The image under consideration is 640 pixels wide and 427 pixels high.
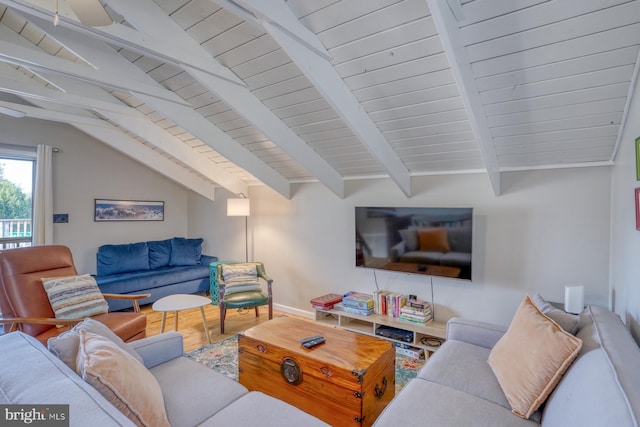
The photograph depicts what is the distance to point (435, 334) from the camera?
9.32 feet

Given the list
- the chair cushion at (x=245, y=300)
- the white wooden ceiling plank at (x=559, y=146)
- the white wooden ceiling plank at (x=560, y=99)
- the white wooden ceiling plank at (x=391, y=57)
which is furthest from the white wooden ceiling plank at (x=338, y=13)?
the chair cushion at (x=245, y=300)

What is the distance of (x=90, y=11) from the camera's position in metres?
1.48

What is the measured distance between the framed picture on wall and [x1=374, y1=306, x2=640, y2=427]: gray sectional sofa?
493 centimetres

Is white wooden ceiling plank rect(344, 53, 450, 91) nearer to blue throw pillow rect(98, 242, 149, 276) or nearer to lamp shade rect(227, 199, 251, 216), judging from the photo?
lamp shade rect(227, 199, 251, 216)

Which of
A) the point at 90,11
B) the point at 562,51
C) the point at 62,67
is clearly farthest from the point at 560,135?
the point at 62,67

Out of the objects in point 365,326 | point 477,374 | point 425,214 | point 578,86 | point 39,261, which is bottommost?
point 365,326

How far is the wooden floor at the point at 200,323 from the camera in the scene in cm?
340

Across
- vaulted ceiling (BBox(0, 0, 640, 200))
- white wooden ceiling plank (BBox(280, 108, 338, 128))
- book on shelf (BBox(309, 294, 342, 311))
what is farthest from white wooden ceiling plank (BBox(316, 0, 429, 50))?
book on shelf (BBox(309, 294, 342, 311))

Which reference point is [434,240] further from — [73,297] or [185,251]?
[185,251]

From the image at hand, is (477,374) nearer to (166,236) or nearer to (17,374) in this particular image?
(17,374)

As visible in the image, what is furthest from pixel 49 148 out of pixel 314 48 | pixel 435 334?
pixel 435 334

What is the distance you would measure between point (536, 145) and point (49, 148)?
17.8 feet

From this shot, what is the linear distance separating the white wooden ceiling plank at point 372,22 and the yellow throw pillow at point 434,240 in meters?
1.75

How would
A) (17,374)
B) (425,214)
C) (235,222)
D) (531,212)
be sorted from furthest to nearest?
(235,222) → (425,214) → (531,212) → (17,374)
